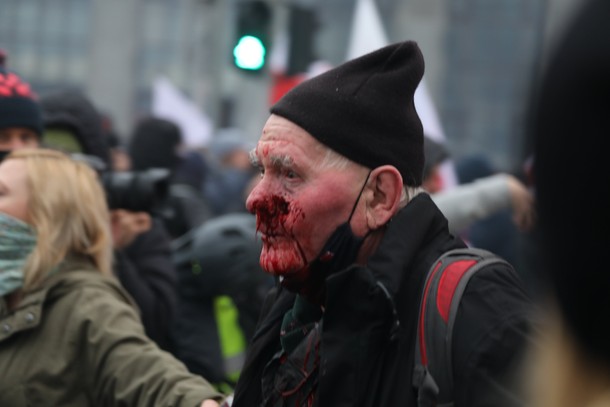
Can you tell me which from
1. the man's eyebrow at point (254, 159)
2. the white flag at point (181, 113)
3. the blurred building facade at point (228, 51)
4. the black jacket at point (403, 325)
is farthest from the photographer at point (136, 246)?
the white flag at point (181, 113)

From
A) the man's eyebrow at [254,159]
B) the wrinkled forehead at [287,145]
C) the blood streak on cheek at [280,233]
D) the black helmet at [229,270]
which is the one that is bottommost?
the black helmet at [229,270]

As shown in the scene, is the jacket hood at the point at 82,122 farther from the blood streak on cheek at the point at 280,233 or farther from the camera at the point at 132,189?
the blood streak on cheek at the point at 280,233

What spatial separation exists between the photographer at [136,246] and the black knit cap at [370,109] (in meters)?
2.30

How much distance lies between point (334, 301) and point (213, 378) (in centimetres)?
276

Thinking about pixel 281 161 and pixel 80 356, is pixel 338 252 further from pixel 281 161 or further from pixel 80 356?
pixel 80 356

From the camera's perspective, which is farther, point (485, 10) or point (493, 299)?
point (485, 10)

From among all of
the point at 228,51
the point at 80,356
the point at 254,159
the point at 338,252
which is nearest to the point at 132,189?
the point at 80,356

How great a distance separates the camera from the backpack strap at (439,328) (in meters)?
2.03

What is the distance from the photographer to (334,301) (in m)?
2.26

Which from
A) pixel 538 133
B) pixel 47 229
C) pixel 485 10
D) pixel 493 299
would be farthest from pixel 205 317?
pixel 485 10

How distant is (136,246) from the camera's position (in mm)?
4984

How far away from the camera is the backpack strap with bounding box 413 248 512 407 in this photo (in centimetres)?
203

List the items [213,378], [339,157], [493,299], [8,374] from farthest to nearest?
[213,378] → [8,374] → [339,157] → [493,299]

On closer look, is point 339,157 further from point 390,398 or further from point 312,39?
point 312,39
